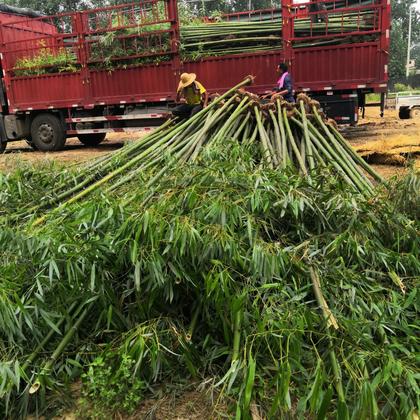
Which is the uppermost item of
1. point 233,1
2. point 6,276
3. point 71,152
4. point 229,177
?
point 233,1

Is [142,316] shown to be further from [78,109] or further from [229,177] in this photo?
[78,109]

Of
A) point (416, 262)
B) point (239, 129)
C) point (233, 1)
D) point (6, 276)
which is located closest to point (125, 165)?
point (239, 129)

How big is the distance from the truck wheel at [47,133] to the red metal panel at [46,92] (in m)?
0.37

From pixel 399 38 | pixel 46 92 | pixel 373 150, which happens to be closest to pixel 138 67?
pixel 46 92

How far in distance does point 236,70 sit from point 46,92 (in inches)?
177

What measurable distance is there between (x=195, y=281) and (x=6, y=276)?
95 cm

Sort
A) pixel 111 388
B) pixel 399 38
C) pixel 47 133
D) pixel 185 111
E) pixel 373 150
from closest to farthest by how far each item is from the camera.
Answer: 1. pixel 111 388
2. pixel 185 111
3. pixel 373 150
4. pixel 47 133
5. pixel 399 38

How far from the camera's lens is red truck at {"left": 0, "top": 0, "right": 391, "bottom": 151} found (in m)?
8.72

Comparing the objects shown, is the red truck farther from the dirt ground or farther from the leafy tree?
the leafy tree

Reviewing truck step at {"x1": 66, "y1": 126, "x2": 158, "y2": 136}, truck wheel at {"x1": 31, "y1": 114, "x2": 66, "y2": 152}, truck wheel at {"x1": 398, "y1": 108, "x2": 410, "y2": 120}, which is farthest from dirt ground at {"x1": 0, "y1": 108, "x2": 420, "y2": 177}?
truck wheel at {"x1": 398, "y1": 108, "x2": 410, "y2": 120}

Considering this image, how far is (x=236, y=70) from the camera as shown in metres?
9.08

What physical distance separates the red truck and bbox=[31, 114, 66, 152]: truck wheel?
0.9 inches

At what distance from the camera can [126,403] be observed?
2076 mm

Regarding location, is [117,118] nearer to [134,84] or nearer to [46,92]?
[134,84]
